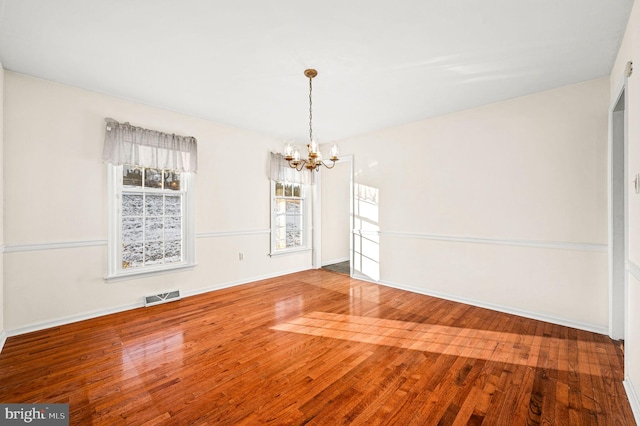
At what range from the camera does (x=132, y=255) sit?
355cm

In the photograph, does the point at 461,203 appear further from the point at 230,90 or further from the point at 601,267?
the point at 230,90

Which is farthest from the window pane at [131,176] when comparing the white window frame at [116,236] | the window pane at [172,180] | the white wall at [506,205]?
the white wall at [506,205]

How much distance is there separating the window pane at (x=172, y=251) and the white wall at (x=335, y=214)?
9.52 ft

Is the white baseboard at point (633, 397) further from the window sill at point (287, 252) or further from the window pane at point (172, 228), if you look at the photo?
the window pane at point (172, 228)

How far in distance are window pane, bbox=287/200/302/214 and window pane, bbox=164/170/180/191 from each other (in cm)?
210

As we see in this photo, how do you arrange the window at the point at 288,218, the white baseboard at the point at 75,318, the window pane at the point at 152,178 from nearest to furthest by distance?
the white baseboard at the point at 75,318, the window pane at the point at 152,178, the window at the point at 288,218

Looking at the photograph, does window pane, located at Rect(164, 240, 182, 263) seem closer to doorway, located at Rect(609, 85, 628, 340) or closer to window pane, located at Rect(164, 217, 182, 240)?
window pane, located at Rect(164, 217, 182, 240)

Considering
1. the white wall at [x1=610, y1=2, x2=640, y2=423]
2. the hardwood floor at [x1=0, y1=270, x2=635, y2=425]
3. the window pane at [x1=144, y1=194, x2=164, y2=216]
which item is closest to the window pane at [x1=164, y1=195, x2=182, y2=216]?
the window pane at [x1=144, y1=194, x2=164, y2=216]

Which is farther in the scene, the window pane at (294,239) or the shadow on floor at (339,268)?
the shadow on floor at (339,268)

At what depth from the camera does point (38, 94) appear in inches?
113

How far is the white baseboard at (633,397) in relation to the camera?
162 centimetres

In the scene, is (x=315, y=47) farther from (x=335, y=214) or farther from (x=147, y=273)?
(x=335, y=214)

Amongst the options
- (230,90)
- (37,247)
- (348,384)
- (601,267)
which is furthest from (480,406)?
(37,247)

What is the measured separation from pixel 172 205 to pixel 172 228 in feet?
1.10
